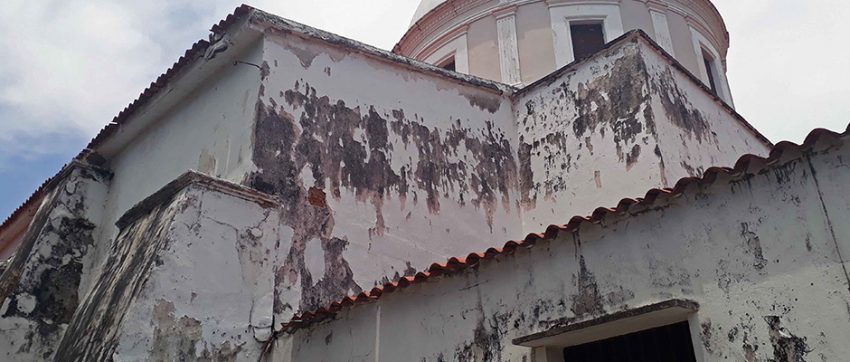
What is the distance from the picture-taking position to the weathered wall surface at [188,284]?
5375mm

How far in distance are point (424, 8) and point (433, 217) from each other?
722 centimetres

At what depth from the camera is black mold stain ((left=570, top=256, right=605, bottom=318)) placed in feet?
14.4

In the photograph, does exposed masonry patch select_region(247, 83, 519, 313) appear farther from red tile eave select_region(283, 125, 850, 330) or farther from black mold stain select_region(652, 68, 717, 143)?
black mold stain select_region(652, 68, 717, 143)

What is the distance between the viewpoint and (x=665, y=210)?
14.1ft

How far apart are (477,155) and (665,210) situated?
4.58 m

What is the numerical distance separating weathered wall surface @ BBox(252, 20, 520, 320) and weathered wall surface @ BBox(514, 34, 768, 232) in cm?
48

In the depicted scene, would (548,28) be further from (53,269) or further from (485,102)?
(53,269)

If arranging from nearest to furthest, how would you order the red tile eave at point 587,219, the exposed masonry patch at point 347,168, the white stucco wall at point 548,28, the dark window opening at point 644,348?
the red tile eave at point 587,219 → the dark window opening at point 644,348 → the exposed masonry patch at point 347,168 → the white stucco wall at point 548,28

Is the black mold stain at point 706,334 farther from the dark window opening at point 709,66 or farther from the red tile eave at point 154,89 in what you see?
the dark window opening at point 709,66

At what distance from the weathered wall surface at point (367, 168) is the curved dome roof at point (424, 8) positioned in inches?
186

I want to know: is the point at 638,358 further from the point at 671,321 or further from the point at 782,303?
the point at 782,303

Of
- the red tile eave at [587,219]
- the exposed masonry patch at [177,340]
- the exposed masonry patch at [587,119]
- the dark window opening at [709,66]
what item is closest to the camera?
the red tile eave at [587,219]

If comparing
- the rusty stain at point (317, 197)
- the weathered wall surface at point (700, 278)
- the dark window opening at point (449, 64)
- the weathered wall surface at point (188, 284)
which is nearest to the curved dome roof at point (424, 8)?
the dark window opening at point (449, 64)

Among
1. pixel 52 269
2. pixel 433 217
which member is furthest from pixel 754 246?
pixel 52 269
